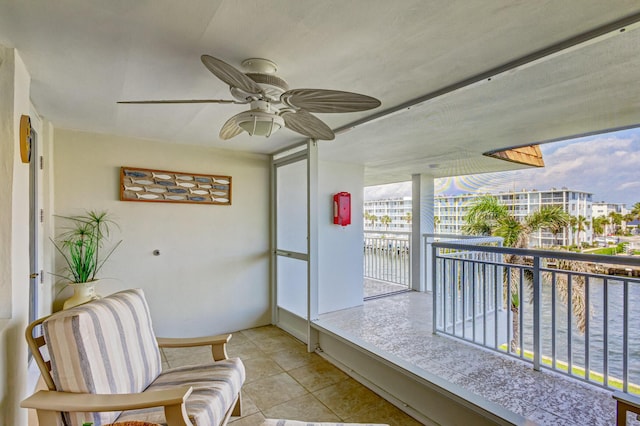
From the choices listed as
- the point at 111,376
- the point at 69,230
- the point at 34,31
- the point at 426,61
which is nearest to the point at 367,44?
the point at 426,61

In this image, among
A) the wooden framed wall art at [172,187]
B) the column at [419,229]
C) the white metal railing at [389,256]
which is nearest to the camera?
the wooden framed wall art at [172,187]

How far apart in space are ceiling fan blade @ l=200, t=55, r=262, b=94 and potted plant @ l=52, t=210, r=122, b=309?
8.42 feet

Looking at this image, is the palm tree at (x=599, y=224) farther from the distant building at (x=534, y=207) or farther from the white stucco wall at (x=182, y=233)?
the white stucco wall at (x=182, y=233)

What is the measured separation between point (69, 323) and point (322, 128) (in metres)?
1.65

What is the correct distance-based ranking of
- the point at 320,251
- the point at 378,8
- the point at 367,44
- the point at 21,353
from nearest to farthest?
1. the point at 378,8
2. the point at 367,44
3. the point at 21,353
4. the point at 320,251

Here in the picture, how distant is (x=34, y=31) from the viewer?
4.72 feet

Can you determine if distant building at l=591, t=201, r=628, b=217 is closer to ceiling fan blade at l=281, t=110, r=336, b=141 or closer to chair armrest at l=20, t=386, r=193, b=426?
ceiling fan blade at l=281, t=110, r=336, b=141

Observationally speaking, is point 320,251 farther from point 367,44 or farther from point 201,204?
point 367,44

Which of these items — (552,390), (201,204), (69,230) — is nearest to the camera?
(552,390)

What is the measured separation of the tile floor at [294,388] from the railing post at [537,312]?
1083mm

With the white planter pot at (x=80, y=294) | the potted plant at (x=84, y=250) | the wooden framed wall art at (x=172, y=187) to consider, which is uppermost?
the wooden framed wall art at (x=172, y=187)

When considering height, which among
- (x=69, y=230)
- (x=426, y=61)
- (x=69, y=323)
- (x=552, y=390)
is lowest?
(x=552, y=390)

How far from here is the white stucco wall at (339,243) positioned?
13.9 ft

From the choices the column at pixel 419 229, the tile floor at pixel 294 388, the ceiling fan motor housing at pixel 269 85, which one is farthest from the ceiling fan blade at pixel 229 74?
the column at pixel 419 229
